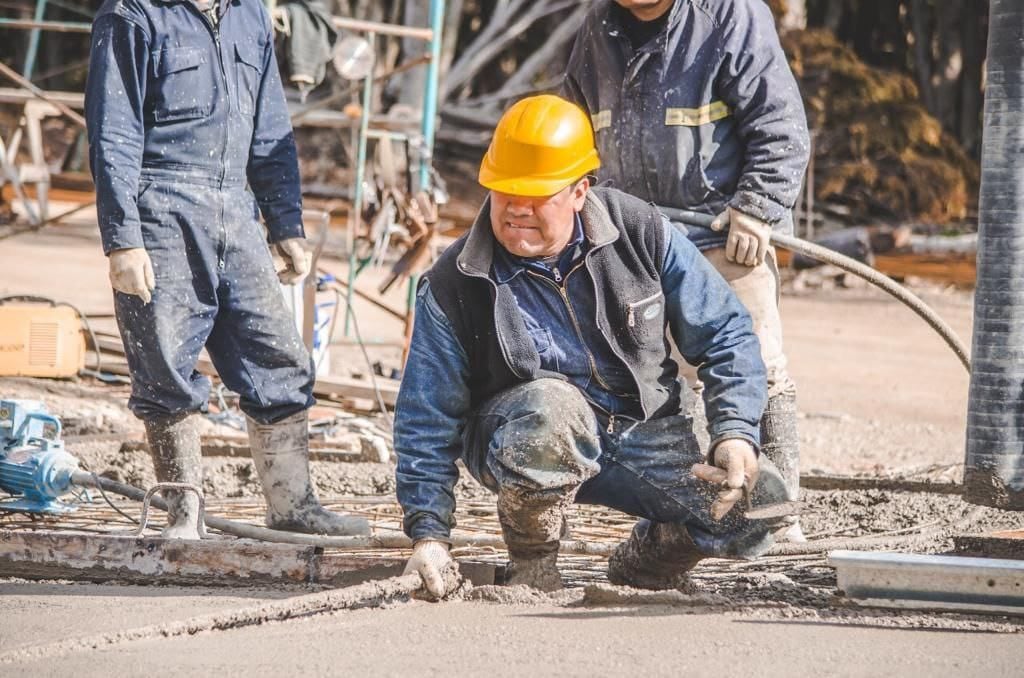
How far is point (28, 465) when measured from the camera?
4598 millimetres

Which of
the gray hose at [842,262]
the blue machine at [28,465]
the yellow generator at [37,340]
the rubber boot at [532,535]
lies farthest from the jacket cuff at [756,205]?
the yellow generator at [37,340]

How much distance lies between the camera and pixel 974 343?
15.1 feet

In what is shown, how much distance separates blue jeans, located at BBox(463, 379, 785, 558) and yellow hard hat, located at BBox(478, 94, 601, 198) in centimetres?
51

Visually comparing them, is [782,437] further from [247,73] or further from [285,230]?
[247,73]

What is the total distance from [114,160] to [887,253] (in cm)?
1129

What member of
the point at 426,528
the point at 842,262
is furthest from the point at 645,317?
the point at 842,262

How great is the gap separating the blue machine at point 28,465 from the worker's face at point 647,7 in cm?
231

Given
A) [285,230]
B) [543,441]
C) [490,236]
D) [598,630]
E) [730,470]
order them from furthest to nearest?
[285,230]
[490,236]
[543,441]
[730,470]
[598,630]

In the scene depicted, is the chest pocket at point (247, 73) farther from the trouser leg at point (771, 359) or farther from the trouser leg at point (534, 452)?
the trouser leg at point (771, 359)

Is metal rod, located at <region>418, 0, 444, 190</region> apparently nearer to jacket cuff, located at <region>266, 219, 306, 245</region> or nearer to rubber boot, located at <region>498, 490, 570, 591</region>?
jacket cuff, located at <region>266, 219, 306, 245</region>

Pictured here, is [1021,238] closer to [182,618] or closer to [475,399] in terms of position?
[475,399]

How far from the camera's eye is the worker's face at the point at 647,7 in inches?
173

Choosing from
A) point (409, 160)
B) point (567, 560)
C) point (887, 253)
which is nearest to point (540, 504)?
point (567, 560)

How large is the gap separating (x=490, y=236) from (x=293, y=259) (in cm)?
128
